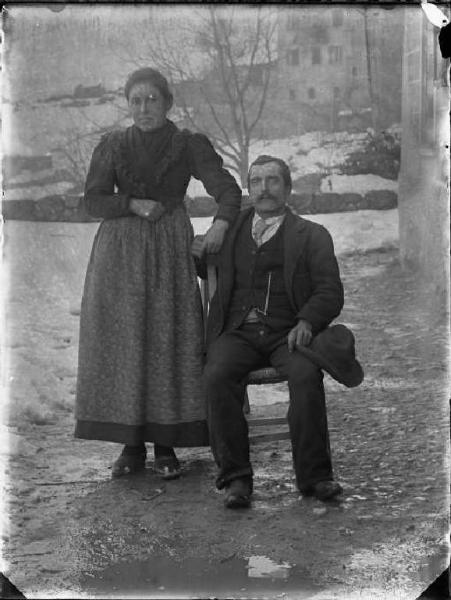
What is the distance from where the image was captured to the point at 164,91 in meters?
3.93

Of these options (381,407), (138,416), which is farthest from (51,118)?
(381,407)

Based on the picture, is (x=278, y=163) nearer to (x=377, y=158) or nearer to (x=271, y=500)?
(x=377, y=158)

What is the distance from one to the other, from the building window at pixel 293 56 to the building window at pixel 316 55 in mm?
73

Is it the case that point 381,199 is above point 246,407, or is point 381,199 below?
above

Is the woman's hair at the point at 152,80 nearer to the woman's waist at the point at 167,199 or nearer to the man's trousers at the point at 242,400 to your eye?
the woman's waist at the point at 167,199

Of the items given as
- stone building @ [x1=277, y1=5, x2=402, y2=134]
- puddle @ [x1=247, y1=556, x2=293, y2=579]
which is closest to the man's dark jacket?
stone building @ [x1=277, y1=5, x2=402, y2=134]

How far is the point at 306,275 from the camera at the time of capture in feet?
12.7

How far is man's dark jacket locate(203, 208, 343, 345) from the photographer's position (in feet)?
12.6

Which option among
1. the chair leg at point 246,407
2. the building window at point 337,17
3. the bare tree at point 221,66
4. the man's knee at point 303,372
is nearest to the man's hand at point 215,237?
the bare tree at point 221,66

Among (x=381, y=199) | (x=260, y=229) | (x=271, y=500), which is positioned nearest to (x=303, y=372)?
(x=271, y=500)

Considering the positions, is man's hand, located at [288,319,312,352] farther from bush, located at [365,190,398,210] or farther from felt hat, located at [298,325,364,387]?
bush, located at [365,190,398,210]

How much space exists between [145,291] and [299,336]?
75 centimetres

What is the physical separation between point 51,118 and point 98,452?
60.9 inches

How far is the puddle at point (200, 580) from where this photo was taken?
3.49 m
